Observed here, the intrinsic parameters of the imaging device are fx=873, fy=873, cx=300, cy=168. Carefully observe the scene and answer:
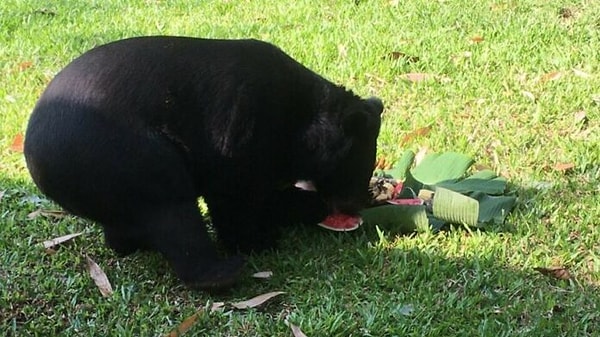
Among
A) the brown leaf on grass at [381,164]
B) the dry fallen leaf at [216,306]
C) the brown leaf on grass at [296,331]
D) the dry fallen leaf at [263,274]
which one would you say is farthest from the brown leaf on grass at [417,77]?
the brown leaf on grass at [296,331]

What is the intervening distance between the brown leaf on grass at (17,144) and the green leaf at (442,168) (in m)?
2.27

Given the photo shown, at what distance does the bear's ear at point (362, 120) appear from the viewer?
3.95m

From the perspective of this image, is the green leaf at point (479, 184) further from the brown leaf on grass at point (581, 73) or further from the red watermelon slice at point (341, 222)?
the brown leaf on grass at point (581, 73)

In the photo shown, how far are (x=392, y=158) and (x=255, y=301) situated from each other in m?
1.61

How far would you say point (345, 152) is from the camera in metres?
3.95

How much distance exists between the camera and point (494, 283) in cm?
373

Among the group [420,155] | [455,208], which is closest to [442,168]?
[420,155]

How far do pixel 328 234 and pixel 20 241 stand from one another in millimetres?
1445

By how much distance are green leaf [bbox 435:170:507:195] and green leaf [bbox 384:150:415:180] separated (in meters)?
0.24

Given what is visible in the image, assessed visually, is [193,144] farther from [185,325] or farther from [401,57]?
[401,57]

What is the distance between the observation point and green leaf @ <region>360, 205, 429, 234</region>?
13.3 ft

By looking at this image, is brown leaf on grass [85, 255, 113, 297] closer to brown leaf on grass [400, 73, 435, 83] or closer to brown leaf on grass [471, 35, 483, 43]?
brown leaf on grass [400, 73, 435, 83]

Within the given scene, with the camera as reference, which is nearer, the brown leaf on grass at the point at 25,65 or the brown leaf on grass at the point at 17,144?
the brown leaf on grass at the point at 17,144

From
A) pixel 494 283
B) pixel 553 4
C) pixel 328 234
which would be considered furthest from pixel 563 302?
pixel 553 4
